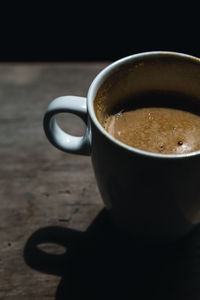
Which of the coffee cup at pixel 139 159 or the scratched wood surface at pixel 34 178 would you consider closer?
the coffee cup at pixel 139 159

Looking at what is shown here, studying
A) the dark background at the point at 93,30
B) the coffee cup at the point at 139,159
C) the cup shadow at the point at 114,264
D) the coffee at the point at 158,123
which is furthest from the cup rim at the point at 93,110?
the dark background at the point at 93,30

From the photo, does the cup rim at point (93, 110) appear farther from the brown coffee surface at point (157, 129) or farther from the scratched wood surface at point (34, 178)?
the scratched wood surface at point (34, 178)

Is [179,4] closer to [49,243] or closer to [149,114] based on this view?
[149,114]

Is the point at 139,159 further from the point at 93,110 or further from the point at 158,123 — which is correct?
the point at 158,123

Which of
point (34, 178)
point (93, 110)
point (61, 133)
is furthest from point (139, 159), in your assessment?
point (34, 178)

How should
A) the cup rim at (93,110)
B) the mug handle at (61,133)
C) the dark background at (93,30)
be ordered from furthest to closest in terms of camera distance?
the dark background at (93,30) < the mug handle at (61,133) < the cup rim at (93,110)

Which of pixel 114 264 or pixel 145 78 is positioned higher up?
pixel 145 78

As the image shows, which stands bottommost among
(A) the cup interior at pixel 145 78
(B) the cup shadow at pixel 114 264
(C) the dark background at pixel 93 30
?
(C) the dark background at pixel 93 30
